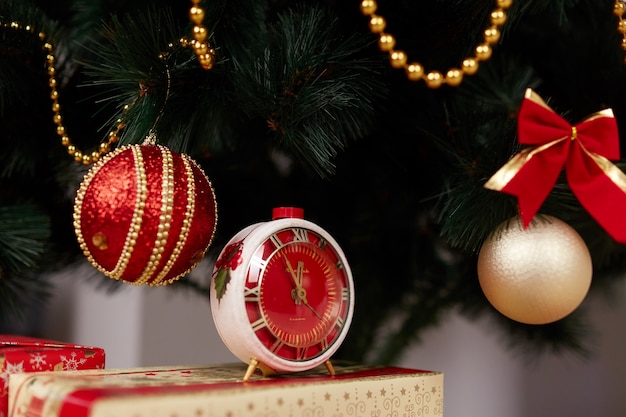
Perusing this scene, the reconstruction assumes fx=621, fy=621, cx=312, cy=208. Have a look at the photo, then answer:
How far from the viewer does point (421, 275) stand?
705 millimetres

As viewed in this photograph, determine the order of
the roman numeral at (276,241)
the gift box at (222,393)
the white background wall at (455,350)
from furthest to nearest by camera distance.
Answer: the white background wall at (455,350)
the roman numeral at (276,241)
the gift box at (222,393)

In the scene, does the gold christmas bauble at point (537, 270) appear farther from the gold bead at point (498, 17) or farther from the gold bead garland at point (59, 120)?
the gold bead garland at point (59, 120)

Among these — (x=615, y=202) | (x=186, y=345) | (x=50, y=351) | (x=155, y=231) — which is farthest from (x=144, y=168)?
(x=186, y=345)

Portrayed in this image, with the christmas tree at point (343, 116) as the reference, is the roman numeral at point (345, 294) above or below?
→ below

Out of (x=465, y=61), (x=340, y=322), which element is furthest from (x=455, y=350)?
(x=465, y=61)

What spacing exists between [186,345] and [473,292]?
0.54m

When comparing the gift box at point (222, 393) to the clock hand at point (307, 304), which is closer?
the gift box at point (222, 393)

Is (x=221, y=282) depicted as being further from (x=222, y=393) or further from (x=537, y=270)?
(x=537, y=270)

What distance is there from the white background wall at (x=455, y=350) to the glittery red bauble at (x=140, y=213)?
474mm

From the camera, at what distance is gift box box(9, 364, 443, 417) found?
14.1 inches

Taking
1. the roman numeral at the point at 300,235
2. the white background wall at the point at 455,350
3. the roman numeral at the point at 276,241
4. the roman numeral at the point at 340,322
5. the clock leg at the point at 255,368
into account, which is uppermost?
the roman numeral at the point at 300,235

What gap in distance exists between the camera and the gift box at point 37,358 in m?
0.44

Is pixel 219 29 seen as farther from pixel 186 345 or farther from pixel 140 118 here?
pixel 186 345

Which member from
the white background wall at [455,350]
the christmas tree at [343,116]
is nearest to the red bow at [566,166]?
the christmas tree at [343,116]
